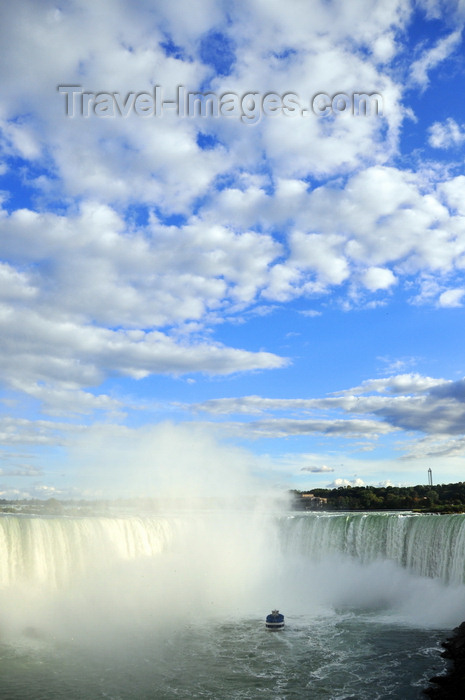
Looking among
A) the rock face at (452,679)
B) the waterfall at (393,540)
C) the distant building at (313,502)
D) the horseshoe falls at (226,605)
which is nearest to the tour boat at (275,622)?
the horseshoe falls at (226,605)

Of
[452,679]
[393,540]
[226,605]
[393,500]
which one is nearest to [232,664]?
[452,679]

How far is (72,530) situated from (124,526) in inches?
190

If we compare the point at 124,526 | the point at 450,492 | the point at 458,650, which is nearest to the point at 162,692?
the point at 458,650

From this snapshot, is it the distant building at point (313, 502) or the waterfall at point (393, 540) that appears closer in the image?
the waterfall at point (393, 540)

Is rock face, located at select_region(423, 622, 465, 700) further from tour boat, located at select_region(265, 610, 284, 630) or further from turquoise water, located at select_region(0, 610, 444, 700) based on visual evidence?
tour boat, located at select_region(265, 610, 284, 630)

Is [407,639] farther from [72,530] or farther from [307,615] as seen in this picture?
[72,530]

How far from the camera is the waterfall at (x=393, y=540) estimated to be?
2973 centimetres

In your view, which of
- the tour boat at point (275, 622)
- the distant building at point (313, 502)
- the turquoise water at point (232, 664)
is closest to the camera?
the turquoise water at point (232, 664)

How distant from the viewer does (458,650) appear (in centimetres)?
2011

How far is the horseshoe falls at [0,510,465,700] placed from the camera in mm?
17750

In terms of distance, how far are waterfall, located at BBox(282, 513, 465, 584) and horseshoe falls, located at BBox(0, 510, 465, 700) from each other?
0.08m

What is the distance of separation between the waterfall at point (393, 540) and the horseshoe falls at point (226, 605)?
8 centimetres

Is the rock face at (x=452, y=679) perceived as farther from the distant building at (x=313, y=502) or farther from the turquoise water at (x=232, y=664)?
the distant building at (x=313, y=502)

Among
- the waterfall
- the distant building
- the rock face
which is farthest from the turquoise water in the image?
the distant building
